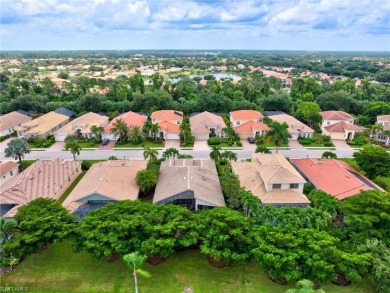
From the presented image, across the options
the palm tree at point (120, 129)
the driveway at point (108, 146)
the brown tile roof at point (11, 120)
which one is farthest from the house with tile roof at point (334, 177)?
the brown tile roof at point (11, 120)

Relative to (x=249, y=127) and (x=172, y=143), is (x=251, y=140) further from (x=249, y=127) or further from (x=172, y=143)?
(x=172, y=143)

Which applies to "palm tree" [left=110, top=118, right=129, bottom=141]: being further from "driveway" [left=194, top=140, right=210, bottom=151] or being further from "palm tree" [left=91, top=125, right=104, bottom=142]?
"driveway" [left=194, top=140, right=210, bottom=151]

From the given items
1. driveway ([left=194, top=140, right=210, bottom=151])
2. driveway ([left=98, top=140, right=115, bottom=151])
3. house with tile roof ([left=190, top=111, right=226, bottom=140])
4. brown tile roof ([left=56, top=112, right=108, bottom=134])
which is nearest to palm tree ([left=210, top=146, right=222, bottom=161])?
driveway ([left=194, top=140, right=210, bottom=151])

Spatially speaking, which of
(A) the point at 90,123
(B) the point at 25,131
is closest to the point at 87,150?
(A) the point at 90,123

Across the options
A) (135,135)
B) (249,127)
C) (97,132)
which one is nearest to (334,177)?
(249,127)

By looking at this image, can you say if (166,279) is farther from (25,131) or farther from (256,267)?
(25,131)

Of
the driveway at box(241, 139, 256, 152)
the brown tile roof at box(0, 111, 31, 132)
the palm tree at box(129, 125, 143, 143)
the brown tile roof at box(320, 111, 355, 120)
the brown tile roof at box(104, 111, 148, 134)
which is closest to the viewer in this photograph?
the driveway at box(241, 139, 256, 152)
